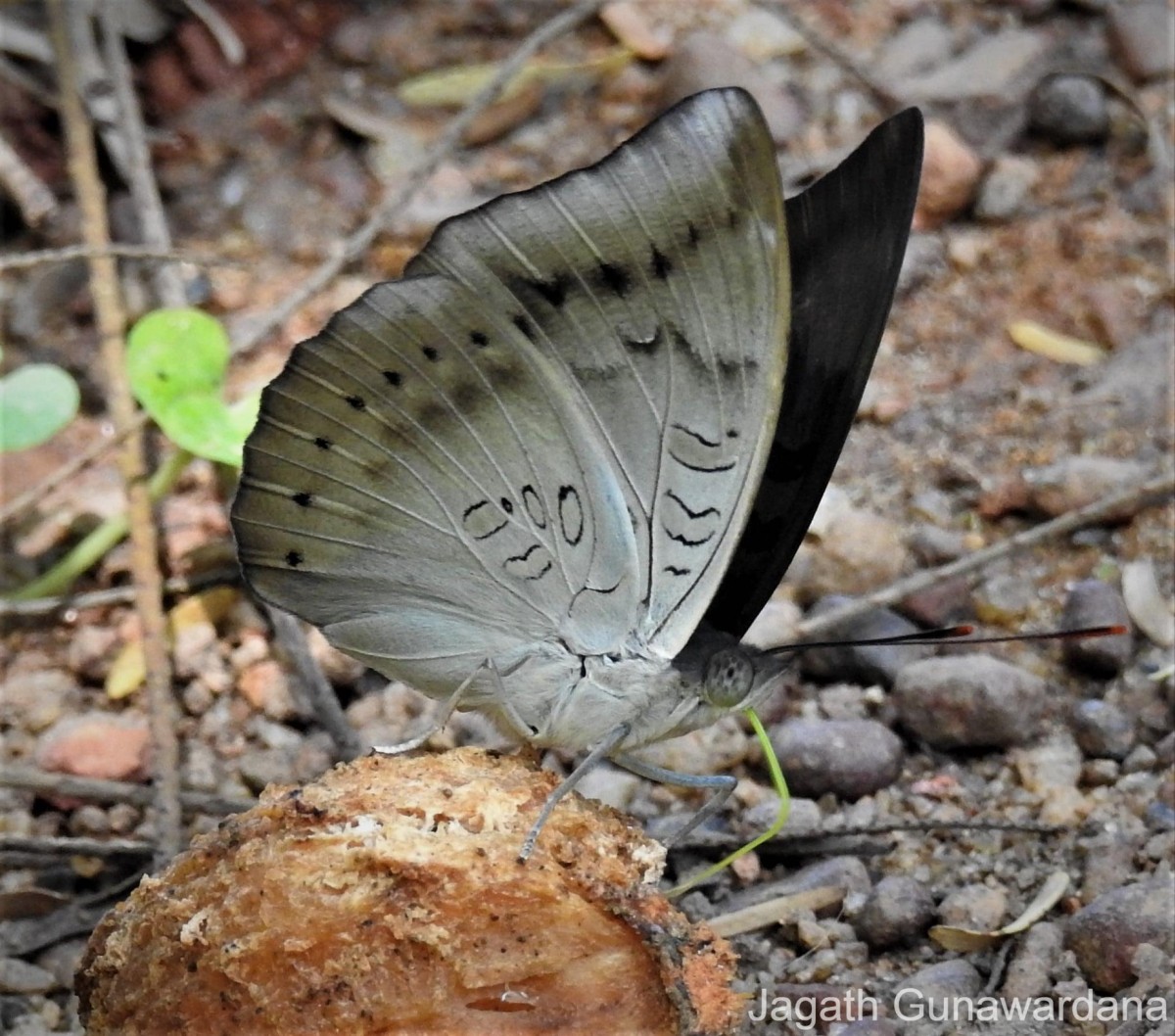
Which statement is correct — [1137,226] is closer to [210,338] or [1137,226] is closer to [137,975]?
[210,338]

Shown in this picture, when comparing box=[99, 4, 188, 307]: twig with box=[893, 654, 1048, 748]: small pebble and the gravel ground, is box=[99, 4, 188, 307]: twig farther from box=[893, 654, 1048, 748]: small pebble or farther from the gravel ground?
box=[893, 654, 1048, 748]: small pebble

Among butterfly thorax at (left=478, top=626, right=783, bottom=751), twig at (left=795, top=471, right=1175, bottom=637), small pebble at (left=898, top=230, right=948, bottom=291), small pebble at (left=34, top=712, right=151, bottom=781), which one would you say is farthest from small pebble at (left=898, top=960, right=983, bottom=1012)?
small pebble at (left=898, top=230, right=948, bottom=291)

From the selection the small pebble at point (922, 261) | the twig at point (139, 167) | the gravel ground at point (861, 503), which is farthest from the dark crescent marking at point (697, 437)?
the small pebble at point (922, 261)

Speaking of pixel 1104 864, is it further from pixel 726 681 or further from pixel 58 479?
pixel 58 479

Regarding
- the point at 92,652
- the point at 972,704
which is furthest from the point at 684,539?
the point at 92,652

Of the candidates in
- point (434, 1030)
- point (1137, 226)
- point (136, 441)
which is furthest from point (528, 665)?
point (1137, 226)
